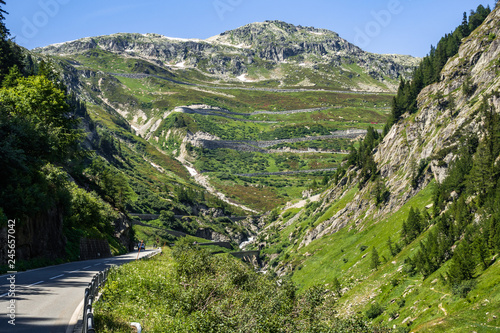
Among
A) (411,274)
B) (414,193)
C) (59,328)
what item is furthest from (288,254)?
(59,328)

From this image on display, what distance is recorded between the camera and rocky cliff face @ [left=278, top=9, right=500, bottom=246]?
65.8 meters

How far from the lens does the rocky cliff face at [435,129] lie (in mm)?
65825

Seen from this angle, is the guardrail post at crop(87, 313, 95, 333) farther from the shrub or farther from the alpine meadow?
the shrub

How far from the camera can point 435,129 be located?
77.5 m

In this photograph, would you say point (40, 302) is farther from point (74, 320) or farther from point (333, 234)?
point (333, 234)

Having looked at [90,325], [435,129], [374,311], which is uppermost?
[435,129]

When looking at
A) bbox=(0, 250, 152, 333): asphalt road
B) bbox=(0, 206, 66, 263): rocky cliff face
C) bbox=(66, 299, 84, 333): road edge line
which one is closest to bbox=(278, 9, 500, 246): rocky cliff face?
bbox=(0, 206, 66, 263): rocky cliff face

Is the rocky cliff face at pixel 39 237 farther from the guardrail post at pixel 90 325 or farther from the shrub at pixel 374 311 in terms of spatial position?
the shrub at pixel 374 311

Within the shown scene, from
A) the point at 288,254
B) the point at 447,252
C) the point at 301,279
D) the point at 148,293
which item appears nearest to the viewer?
the point at 148,293

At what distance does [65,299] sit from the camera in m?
16.7

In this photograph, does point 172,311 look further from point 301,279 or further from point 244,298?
point 301,279

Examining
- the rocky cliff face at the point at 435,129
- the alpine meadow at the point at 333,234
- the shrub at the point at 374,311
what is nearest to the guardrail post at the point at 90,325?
the alpine meadow at the point at 333,234

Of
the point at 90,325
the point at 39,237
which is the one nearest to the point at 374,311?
the point at 39,237

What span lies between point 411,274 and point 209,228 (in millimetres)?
109531
